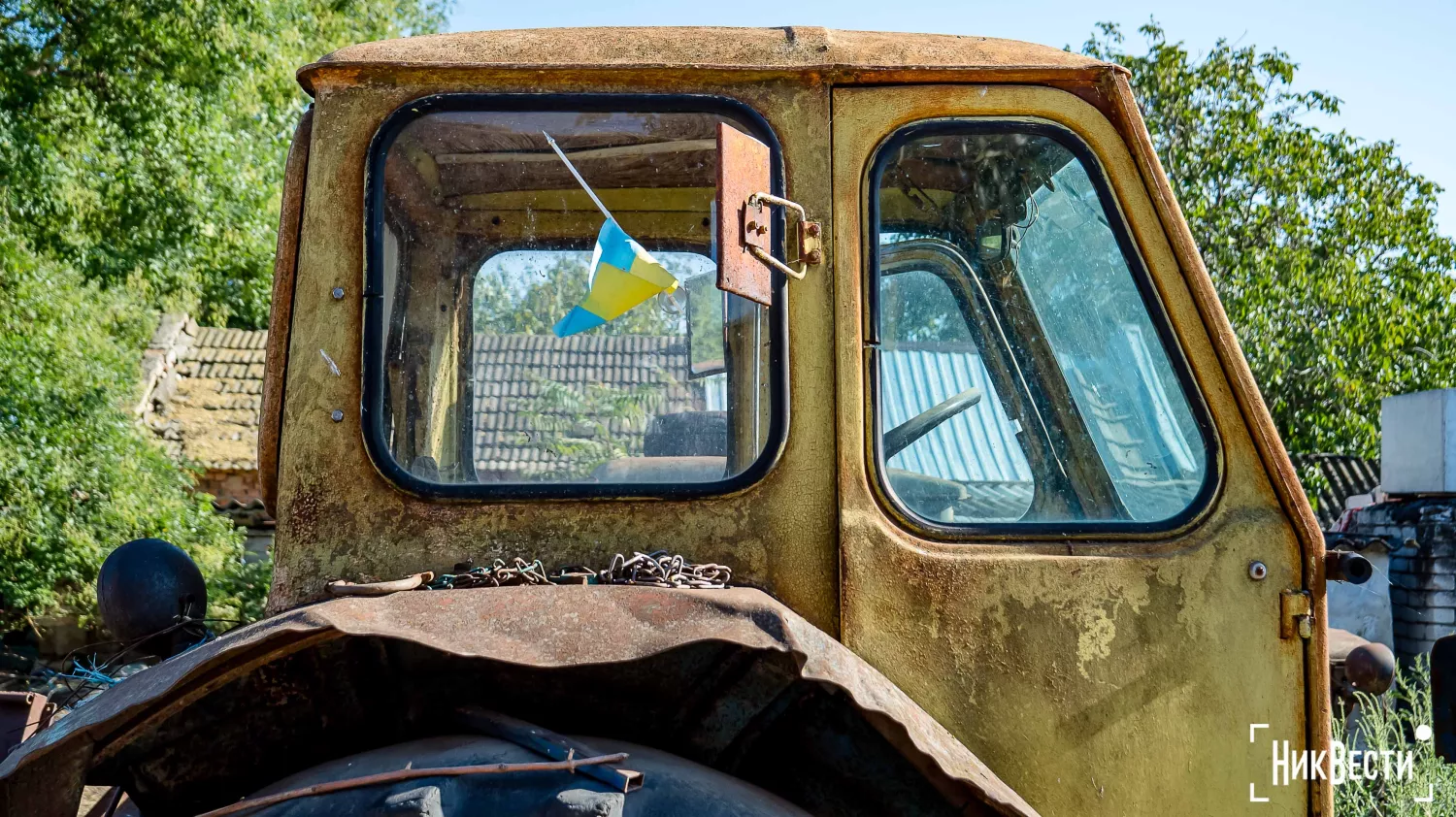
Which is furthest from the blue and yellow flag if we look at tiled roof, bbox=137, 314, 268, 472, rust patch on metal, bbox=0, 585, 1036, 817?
tiled roof, bbox=137, 314, 268, 472

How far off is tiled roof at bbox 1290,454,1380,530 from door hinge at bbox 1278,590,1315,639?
13.9 m

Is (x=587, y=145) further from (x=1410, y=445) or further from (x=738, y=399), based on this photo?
(x=1410, y=445)

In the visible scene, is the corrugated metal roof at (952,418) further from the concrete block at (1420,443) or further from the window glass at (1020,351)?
the concrete block at (1420,443)

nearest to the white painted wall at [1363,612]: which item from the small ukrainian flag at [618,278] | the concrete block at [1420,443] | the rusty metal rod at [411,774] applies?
the concrete block at [1420,443]

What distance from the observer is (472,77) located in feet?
7.24

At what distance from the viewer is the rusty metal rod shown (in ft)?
5.19

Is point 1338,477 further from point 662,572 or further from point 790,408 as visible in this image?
point 662,572

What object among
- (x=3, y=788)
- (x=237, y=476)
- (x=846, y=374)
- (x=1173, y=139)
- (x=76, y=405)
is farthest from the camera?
(x=1173, y=139)

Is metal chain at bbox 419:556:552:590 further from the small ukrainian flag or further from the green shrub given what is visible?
the green shrub

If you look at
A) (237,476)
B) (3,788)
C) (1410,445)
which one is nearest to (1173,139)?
(1410,445)

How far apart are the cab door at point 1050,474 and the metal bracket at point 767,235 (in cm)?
6

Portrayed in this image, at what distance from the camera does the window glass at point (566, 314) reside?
2.16m

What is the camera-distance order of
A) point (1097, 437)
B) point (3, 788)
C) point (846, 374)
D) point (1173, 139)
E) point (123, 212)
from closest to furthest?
point (3, 788) < point (846, 374) < point (1097, 437) < point (123, 212) < point (1173, 139)

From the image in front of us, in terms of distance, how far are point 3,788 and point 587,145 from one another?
1354mm
